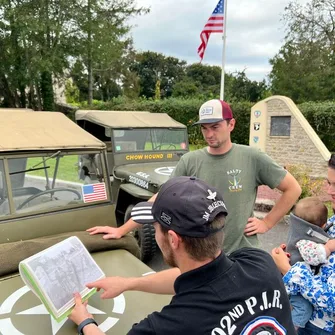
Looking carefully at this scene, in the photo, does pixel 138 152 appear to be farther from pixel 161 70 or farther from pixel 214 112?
pixel 161 70

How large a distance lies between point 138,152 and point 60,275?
3.83 m

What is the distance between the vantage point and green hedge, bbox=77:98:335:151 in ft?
42.4

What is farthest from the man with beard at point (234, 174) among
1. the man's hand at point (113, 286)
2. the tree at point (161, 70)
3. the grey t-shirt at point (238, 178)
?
the tree at point (161, 70)

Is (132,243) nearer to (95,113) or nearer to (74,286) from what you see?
(74,286)

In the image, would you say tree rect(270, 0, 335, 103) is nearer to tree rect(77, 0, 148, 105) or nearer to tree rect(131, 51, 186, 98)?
tree rect(77, 0, 148, 105)

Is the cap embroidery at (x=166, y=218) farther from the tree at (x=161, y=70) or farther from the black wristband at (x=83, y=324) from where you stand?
the tree at (x=161, y=70)

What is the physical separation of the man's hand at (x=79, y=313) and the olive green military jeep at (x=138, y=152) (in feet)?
8.77

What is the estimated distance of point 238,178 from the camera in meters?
2.25

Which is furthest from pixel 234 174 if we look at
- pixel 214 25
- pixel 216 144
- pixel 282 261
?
pixel 214 25

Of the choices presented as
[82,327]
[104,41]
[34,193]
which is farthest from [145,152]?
[104,41]

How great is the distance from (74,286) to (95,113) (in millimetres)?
4229

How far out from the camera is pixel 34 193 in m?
2.67

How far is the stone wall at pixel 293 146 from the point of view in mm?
10016

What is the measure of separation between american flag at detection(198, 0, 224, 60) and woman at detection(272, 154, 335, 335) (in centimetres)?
926
